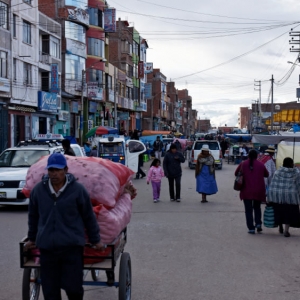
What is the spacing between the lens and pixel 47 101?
41.4m

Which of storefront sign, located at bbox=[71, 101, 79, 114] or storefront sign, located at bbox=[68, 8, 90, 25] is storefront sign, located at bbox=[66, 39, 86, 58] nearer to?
storefront sign, located at bbox=[68, 8, 90, 25]

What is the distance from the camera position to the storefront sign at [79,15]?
48219mm

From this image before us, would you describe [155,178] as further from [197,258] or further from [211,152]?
[211,152]

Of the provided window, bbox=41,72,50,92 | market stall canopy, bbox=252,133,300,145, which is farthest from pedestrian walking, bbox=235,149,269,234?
window, bbox=41,72,50,92

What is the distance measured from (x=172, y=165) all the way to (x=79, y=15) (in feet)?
114

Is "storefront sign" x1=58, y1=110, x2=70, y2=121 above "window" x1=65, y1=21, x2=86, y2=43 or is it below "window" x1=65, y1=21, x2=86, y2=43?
below

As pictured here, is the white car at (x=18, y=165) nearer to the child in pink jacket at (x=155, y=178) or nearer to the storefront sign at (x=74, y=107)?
the child in pink jacket at (x=155, y=178)

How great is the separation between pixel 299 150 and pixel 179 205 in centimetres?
405

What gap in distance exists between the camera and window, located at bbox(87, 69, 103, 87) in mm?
53656

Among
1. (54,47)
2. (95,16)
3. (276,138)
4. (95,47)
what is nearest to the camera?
(276,138)

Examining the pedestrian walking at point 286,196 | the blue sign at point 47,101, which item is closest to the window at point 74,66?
the blue sign at point 47,101

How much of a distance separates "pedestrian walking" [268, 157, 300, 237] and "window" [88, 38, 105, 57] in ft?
148

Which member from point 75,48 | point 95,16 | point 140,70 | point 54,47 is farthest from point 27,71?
point 140,70

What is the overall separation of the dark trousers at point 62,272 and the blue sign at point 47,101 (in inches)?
1429
